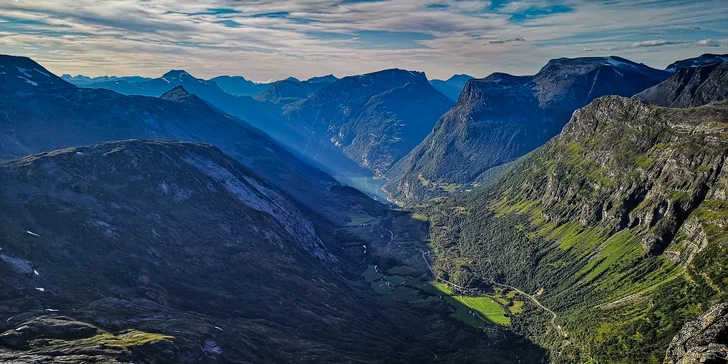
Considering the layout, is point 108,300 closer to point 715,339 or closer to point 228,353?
point 228,353

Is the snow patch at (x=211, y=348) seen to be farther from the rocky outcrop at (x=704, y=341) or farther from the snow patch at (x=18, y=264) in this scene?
the rocky outcrop at (x=704, y=341)

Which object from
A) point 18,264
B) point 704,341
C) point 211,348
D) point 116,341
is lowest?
point 211,348

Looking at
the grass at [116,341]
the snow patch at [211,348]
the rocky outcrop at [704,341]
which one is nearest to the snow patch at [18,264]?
the grass at [116,341]

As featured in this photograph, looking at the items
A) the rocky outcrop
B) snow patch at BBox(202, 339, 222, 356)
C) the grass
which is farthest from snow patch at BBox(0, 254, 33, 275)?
the rocky outcrop

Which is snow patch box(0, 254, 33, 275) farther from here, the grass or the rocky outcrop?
the rocky outcrop

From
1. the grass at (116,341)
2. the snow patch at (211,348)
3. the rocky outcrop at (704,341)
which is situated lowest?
the snow patch at (211,348)

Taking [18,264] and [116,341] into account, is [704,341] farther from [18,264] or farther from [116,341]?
[18,264]

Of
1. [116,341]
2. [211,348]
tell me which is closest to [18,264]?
[116,341]

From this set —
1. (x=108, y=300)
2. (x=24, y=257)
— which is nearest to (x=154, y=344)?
(x=108, y=300)
